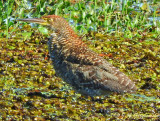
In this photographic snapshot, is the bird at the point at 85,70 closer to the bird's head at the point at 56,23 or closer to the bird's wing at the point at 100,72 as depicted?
the bird's wing at the point at 100,72

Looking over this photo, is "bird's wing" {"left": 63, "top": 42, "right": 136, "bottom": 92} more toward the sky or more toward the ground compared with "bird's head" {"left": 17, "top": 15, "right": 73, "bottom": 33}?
more toward the ground

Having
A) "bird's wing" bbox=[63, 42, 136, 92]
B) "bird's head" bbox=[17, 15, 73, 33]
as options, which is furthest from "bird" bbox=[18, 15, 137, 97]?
"bird's head" bbox=[17, 15, 73, 33]

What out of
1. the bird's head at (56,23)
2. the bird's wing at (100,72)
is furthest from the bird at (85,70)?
the bird's head at (56,23)

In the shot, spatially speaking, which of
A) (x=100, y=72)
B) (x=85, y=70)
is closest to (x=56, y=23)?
(x=85, y=70)

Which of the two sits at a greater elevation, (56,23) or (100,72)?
(56,23)

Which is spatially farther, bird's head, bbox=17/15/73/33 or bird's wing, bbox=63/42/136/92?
bird's head, bbox=17/15/73/33

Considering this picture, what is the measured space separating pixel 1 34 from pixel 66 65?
9.05ft

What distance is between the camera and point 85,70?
6.78 m

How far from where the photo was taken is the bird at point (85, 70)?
6.60 metres

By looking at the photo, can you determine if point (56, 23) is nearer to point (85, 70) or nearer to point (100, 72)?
point (85, 70)

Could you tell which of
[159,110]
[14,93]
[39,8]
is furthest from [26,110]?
[39,8]

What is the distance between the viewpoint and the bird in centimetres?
660

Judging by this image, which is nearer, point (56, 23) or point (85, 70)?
point (85, 70)

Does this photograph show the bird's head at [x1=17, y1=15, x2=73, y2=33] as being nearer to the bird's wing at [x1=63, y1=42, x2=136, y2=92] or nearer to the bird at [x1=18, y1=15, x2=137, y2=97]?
the bird at [x1=18, y1=15, x2=137, y2=97]
